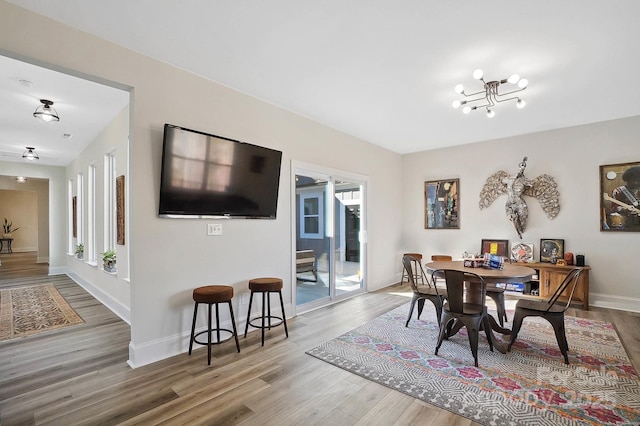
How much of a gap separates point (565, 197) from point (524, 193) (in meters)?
0.58

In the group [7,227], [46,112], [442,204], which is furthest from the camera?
[7,227]

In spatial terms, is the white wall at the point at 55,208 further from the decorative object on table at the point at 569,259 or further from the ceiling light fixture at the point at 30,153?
the decorative object on table at the point at 569,259

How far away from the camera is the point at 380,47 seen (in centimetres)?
274

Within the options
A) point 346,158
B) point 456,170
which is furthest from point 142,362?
point 456,170

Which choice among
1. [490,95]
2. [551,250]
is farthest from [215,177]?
[551,250]

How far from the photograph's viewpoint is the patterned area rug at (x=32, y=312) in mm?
3855

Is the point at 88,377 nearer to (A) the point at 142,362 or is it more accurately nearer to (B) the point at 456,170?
(A) the point at 142,362

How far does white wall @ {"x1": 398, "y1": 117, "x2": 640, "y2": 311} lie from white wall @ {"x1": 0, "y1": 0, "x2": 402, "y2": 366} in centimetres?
370

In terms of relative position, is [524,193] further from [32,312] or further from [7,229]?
[7,229]

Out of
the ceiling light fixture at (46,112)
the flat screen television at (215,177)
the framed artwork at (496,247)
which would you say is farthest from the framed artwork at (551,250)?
the ceiling light fixture at (46,112)

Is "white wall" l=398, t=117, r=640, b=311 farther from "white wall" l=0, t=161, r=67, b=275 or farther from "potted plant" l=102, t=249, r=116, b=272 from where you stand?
"white wall" l=0, t=161, r=67, b=275

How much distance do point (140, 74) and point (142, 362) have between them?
2653 mm

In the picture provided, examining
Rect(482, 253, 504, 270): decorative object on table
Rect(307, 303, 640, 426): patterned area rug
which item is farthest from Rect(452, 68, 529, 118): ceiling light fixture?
Rect(307, 303, 640, 426): patterned area rug

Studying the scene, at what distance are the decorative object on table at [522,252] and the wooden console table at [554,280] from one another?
0.80 feet
